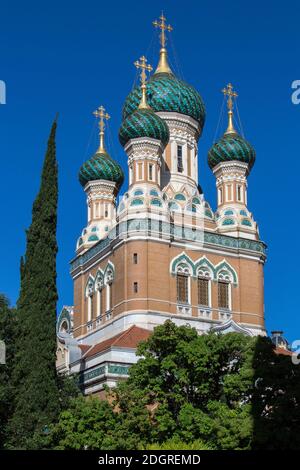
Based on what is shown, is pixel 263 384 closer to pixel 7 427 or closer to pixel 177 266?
pixel 7 427

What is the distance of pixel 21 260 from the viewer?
27.9m

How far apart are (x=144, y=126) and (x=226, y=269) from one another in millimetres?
7126

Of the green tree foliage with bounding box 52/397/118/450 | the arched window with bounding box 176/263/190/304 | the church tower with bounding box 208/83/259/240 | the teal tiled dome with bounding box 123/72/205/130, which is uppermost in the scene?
the teal tiled dome with bounding box 123/72/205/130

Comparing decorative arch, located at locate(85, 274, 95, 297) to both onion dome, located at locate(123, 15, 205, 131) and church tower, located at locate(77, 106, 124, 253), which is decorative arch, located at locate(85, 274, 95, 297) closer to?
church tower, located at locate(77, 106, 124, 253)

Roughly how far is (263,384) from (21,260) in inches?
356

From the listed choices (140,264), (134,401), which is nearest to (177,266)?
(140,264)

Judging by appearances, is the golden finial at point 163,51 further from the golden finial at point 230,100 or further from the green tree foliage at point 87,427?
the green tree foliage at point 87,427

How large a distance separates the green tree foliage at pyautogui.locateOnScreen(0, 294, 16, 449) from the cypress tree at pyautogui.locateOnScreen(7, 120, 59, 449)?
219 mm

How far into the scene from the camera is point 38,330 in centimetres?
2617

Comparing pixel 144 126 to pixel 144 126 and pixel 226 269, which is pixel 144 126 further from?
pixel 226 269

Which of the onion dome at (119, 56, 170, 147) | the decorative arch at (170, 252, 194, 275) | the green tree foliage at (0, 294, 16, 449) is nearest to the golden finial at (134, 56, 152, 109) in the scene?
the onion dome at (119, 56, 170, 147)

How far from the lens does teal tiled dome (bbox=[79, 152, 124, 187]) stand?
42781 millimetres

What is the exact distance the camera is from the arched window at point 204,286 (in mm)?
37406

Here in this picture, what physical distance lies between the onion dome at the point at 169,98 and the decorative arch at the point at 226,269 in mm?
7856
